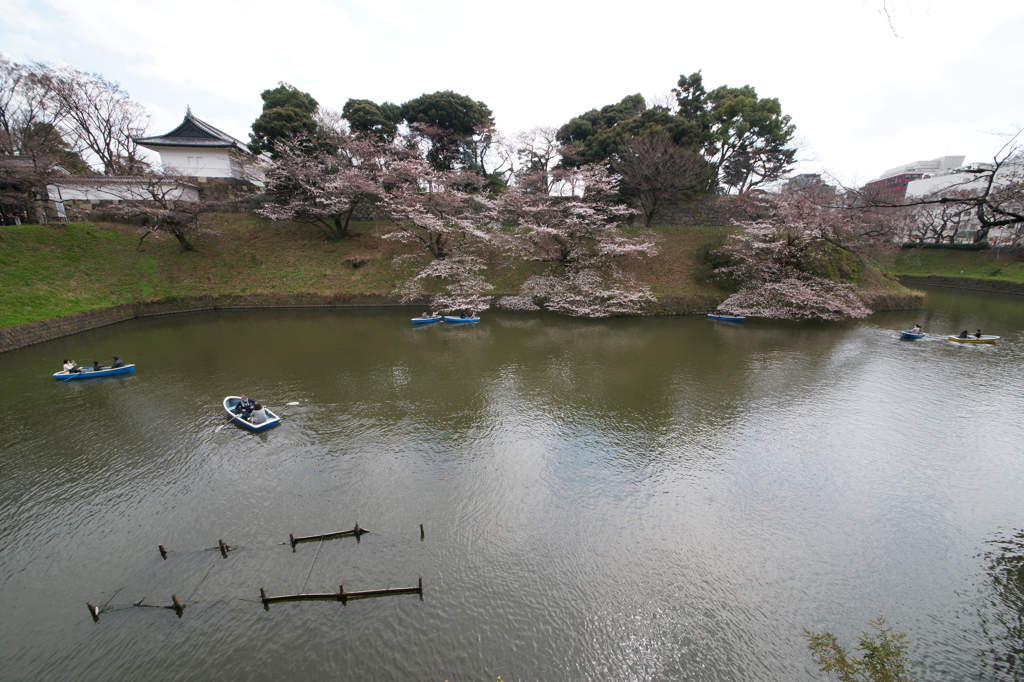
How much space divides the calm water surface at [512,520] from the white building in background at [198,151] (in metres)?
25.4

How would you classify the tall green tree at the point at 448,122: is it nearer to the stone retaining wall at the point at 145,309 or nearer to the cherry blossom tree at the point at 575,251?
the cherry blossom tree at the point at 575,251

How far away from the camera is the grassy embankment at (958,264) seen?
129 ft

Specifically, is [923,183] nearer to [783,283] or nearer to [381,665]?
[783,283]

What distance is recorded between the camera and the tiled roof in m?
33.7

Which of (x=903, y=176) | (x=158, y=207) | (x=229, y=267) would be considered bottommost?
(x=229, y=267)

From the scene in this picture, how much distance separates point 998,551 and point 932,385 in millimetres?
10043

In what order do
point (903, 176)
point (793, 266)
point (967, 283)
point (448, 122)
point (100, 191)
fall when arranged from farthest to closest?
point (903, 176) < point (967, 283) < point (448, 122) < point (100, 191) < point (793, 266)

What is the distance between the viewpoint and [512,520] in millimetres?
8297

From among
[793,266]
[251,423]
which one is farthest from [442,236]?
[793,266]

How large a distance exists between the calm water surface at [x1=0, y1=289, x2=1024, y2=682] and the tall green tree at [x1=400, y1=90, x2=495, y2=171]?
28.0 m

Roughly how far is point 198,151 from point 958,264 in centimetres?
7776

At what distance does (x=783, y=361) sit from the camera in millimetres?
17734

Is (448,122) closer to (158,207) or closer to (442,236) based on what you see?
(442,236)

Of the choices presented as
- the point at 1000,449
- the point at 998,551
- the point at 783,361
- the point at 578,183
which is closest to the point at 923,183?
the point at 578,183
